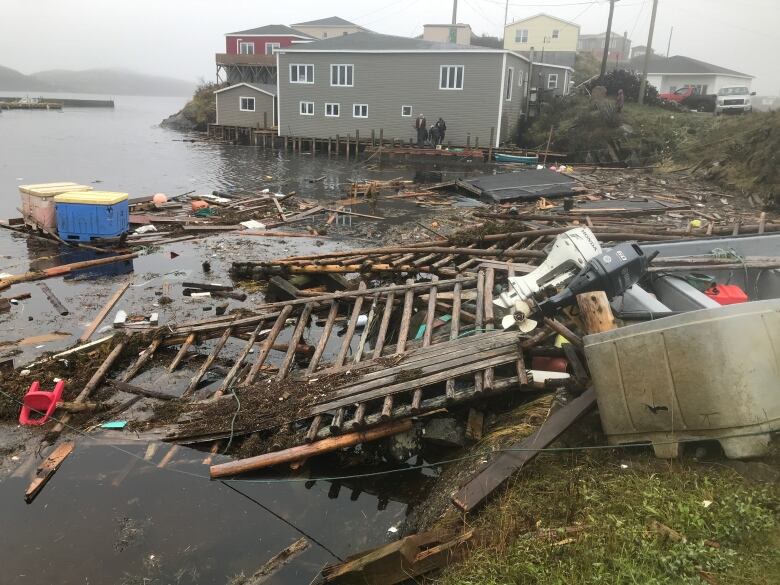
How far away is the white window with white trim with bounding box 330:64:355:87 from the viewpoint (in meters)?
37.4

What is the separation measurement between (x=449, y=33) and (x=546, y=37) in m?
10.5

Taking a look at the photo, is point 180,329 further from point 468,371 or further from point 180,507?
point 468,371

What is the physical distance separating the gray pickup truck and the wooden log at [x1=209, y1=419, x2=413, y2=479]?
134 ft

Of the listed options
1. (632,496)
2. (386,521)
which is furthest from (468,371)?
(632,496)

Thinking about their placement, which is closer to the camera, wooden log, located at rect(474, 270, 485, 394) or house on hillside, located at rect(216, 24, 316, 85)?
wooden log, located at rect(474, 270, 485, 394)

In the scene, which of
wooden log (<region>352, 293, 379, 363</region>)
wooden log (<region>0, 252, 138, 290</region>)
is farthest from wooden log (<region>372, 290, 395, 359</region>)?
wooden log (<region>0, 252, 138, 290</region>)

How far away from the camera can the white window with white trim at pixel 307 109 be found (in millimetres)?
39969

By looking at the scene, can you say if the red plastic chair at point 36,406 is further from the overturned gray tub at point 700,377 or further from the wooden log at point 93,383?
the overturned gray tub at point 700,377

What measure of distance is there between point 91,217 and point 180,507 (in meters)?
10.5

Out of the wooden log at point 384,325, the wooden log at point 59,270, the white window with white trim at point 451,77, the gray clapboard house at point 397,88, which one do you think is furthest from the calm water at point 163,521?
the white window with white trim at point 451,77

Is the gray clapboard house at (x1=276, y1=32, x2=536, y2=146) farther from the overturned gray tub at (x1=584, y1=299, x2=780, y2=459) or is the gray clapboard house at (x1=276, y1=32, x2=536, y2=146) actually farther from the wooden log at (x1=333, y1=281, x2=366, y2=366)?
the overturned gray tub at (x1=584, y1=299, x2=780, y2=459)

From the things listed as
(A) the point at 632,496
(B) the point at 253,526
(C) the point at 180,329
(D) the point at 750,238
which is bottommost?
(B) the point at 253,526

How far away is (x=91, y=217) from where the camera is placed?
44.5ft

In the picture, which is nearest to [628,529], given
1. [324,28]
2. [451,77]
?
[451,77]
